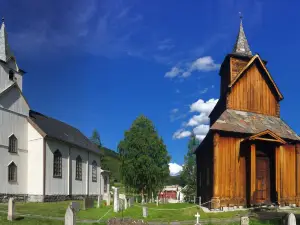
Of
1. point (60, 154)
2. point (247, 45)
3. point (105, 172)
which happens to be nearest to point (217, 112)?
point (247, 45)

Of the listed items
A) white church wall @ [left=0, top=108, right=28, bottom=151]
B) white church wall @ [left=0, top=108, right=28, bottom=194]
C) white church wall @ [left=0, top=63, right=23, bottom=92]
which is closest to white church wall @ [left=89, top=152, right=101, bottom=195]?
white church wall @ [left=0, top=108, right=28, bottom=194]

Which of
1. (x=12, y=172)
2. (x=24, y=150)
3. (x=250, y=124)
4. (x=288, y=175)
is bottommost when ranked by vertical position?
(x=12, y=172)

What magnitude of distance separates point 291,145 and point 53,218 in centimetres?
2010

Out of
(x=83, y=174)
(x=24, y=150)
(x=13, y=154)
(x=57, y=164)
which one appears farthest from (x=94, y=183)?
(x=13, y=154)

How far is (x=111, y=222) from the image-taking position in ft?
47.9

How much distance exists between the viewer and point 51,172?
137ft

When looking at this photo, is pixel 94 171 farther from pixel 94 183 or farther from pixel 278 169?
pixel 278 169

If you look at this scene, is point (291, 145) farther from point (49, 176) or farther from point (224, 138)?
point (49, 176)

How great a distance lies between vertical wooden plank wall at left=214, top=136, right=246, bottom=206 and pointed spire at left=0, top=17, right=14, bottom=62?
81.5 ft

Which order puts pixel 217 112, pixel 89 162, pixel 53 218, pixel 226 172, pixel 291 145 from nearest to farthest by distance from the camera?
pixel 53 218
pixel 226 172
pixel 291 145
pixel 217 112
pixel 89 162

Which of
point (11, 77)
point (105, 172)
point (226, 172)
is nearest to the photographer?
point (226, 172)

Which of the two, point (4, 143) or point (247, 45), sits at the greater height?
point (247, 45)

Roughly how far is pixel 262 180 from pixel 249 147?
3104 millimetres

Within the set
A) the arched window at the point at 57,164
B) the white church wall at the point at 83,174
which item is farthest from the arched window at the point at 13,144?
the white church wall at the point at 83,174
